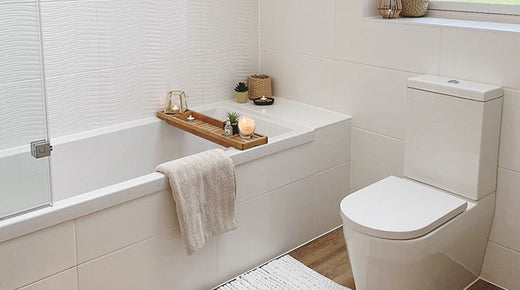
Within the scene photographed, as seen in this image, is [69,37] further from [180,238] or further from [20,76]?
[180,238]

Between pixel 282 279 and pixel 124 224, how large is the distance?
833 millimetres

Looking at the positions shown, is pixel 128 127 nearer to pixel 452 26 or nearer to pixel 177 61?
pixel 177 61

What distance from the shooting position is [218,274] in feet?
9.29

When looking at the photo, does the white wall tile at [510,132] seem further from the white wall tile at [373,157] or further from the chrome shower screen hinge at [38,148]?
the chrome shower screen hinge at [38,148]

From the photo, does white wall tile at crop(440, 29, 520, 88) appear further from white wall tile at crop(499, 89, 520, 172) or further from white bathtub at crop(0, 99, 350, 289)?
white bathtub at crop(0, 99, 350, 289)

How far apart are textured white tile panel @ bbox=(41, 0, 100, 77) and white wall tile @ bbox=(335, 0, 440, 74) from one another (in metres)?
1.22

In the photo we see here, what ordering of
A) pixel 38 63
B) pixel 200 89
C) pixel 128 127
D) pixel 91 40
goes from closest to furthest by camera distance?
pixel 38 63, pixel 91 40, pixel 128 127, pixel 200 89

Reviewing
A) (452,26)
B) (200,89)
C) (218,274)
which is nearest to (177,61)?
(200,89)

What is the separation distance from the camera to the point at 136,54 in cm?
315

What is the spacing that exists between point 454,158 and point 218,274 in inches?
45.0

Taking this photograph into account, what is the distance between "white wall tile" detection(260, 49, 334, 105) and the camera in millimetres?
3385

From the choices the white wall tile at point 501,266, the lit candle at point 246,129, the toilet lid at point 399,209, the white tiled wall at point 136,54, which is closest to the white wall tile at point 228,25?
the white tiled wall at point 136,54

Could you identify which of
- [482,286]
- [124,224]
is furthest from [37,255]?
[482,286]

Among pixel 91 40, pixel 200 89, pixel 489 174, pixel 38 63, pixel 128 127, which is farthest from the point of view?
pixel 200 89
